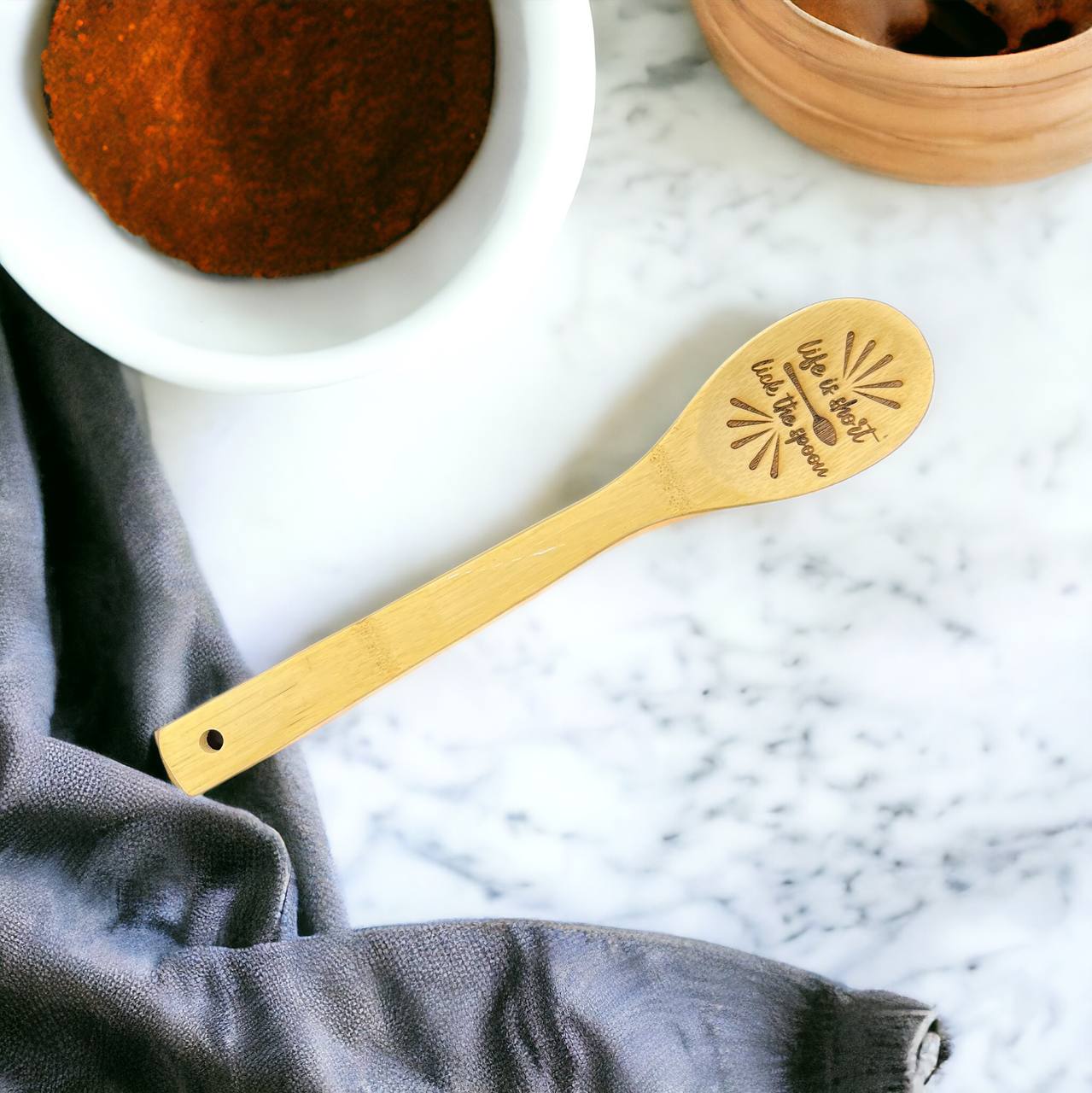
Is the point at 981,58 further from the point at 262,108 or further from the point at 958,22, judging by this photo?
the point at 262,108

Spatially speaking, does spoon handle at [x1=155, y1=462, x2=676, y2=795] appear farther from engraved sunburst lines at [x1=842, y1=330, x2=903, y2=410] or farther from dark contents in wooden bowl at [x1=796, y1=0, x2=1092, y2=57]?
dark contents in wooden bowl at [x1=796, y1=0, x2=1092, y2=57]

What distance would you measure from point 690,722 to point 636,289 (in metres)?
0.23

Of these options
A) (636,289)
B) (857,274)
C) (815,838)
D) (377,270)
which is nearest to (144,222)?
(377,270)

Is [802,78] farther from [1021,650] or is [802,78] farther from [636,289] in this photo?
[1021,650]

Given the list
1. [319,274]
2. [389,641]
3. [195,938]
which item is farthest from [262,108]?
[195,938]

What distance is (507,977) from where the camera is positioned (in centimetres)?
56

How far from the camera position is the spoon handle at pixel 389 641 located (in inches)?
22.4

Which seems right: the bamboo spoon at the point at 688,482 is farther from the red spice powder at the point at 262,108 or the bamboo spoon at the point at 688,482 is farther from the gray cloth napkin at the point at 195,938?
the red spice powder at the point at 262,108

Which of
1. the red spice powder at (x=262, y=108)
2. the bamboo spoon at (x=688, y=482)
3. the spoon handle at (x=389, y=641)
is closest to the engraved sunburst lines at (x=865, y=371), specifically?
the bamboo spoon at (x=688, y=482)

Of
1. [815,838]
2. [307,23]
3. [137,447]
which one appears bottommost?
[815,838]

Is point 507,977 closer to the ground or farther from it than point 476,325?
closer to the ground

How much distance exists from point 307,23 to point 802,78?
0.76 ft

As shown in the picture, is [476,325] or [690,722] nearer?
Result: [476,325]

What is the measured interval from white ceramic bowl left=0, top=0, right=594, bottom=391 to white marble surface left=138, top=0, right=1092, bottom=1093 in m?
0.08
